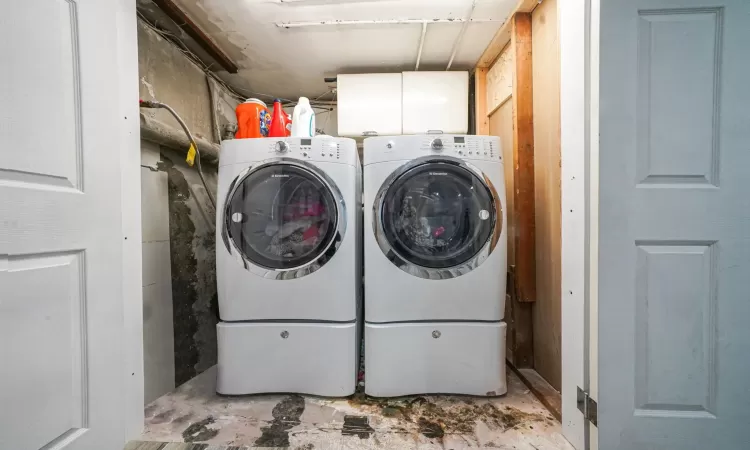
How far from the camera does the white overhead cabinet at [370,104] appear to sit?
85.4 inches

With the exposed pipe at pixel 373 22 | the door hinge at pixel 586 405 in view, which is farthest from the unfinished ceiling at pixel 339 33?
the door hinge at pixel 586 405

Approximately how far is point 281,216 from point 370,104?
1.20m

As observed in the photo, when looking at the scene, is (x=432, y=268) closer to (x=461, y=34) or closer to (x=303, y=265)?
(x=303, y=265)

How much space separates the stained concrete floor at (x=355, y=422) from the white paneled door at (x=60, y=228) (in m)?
0.34

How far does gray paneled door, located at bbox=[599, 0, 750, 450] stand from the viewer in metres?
0.91

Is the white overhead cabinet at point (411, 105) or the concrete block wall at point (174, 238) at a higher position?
the white overhead cabinet at point (411, 105)

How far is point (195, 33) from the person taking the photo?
1.69 meters

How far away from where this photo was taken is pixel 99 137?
0.86m

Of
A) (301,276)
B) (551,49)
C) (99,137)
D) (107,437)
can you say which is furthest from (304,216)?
(551,49)

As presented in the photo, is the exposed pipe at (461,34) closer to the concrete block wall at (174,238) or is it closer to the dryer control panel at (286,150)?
the dryer control panel at (286,150)

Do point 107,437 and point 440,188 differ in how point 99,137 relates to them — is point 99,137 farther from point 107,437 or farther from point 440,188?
point 440,188

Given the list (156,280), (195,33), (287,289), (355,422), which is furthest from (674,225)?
(195,33)

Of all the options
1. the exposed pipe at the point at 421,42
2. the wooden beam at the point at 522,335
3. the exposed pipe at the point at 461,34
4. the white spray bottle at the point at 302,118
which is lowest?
the wooden beam at the point at 522,335

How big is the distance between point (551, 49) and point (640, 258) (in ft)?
3.56
